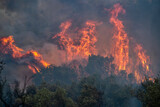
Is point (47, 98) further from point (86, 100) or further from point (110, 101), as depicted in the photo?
point (110, 101)

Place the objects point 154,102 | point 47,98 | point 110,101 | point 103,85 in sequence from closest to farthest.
Result: point 154,102 < point 47,98 < point 110,101 < point 103,85

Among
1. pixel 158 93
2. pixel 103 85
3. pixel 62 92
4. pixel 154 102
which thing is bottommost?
pixel 154 102

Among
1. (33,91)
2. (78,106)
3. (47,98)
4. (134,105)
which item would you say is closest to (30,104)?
(47,98)

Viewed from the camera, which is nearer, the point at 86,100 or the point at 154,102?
the point at 154,102

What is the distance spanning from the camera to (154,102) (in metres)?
26.8

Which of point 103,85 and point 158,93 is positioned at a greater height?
point 103,85

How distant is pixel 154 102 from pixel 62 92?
40.2 metres

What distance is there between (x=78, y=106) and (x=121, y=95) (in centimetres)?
4838

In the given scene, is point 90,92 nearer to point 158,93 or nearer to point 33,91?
point 158,93

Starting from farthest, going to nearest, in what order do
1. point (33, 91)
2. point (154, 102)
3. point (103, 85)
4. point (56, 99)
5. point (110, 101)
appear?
1. point (103, 85)
2. point (110, 101)
3. point (33, 91)
4. point (56, 99)
5. point (154, 102)

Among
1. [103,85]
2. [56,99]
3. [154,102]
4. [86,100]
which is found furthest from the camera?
[103,85]

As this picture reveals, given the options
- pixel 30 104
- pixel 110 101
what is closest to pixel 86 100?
pixel 30 104

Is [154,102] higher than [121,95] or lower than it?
lower

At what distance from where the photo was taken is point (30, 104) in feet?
167
